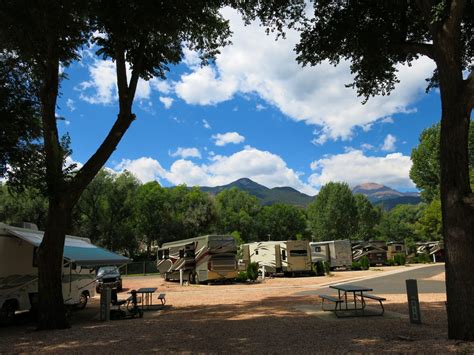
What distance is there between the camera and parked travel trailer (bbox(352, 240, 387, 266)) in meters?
38.7

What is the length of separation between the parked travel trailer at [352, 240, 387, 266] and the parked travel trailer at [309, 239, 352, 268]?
371 centimetres

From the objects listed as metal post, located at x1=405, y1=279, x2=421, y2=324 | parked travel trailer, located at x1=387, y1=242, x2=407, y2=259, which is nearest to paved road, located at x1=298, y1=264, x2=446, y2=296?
metal post, located at x1=405, y1=279, x2=421, y2=324

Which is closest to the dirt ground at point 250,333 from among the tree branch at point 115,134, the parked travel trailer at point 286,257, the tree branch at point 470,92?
the tree branch at point 115,134

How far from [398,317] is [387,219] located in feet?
237

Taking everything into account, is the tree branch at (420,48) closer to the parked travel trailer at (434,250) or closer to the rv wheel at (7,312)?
the rv wheel at (7,312)

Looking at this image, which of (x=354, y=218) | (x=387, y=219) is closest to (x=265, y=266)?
(x=354, y=218)

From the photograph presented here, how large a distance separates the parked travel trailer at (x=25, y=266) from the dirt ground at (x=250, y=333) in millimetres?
643

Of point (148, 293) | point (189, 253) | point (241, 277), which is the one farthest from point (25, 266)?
point (241, 277)

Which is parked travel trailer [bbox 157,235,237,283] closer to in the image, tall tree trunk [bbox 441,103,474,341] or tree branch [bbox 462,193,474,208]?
tall tree trunk [bbox 441,103,474,341]

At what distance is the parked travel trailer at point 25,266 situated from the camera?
11148mm

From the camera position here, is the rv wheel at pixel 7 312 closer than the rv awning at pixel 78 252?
Yes

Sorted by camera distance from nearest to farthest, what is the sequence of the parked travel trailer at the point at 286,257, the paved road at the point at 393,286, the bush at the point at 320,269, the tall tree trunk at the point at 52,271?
the tall tree trunk at the point at 52,271, the paved road at the point at 393,286, the parked travel trailer at the point at 286,257, the bush at the point at 320,269

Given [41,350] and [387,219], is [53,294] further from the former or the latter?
[387,219]

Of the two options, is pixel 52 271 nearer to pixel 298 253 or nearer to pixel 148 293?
pixel 148 293
